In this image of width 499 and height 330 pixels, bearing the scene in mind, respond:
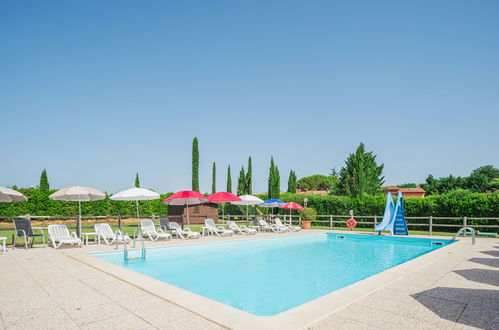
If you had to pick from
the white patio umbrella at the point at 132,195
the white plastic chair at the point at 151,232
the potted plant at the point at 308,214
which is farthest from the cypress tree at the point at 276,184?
the white patio umbrella at the point at 132,195

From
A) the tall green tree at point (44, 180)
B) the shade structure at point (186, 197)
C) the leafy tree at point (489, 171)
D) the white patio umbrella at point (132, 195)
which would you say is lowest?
the shade structure at point (186, 197)

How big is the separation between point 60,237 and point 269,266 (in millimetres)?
6499

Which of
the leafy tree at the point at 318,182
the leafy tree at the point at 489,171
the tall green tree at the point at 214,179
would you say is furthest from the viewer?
the leafy tree at the point at 318,182

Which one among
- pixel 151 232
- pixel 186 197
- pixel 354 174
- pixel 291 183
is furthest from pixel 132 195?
pixel 291 183

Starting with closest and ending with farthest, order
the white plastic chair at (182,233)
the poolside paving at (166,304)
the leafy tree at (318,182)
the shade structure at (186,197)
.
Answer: the poolside paving at (166,304)
the white plastic chair at (182,233)
the shade structure at (186,197)
the leafy tree at (318,182)

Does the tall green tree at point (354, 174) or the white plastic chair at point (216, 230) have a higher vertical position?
the tall green tree at point (354, 174)

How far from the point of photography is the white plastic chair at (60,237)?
9703mm

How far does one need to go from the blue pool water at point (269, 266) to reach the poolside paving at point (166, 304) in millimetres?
1905

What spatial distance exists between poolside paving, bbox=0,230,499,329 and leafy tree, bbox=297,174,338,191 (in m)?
70.1

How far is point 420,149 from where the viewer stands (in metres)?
22.2

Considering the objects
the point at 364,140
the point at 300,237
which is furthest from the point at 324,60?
the point at 364,140

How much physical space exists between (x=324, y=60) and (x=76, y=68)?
12.5 meters

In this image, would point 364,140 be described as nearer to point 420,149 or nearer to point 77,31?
point 420,149

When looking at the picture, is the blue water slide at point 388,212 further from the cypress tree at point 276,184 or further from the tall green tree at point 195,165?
the tall green tree at point 195,165
